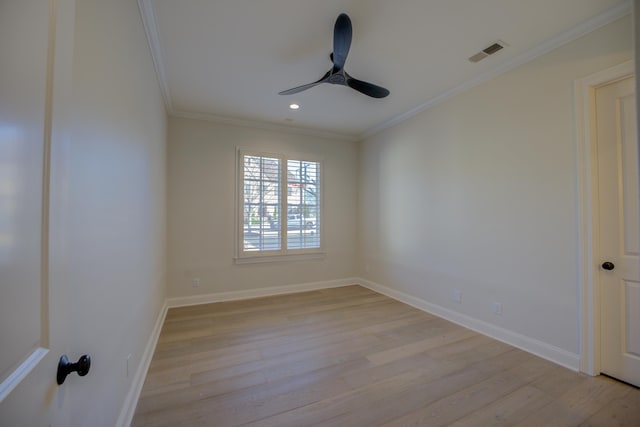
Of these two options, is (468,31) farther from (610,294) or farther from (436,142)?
(610,294)

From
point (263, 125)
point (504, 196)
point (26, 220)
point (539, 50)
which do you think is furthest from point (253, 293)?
point (539, 50)

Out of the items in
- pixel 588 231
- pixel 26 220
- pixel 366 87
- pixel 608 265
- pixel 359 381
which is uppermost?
pixel 366 87

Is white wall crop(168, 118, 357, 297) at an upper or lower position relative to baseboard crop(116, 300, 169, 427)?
upper

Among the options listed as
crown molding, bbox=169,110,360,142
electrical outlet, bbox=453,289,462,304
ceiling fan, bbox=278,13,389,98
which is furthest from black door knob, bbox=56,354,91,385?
crown molding, bbox=169,110,360,142

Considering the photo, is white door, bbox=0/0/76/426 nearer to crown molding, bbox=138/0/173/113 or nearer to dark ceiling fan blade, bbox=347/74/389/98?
crown molding, bbox=138/0/173/113

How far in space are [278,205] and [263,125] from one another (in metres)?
1.30

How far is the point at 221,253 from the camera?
13.1 ft

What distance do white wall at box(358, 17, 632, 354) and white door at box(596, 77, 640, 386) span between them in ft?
0.55

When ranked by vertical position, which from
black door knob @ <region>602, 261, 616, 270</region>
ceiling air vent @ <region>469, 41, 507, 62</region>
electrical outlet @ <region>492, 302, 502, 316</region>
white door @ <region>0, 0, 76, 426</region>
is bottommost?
electrical outlet @ <region>492, 302, 502, 316</region>

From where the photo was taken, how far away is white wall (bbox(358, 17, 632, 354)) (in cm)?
224

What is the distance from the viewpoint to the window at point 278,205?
416 cm

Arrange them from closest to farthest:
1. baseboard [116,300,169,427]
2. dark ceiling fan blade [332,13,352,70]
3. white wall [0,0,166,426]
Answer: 1. white wall [0,0,166,426]
2. baseboard [116,300,169,427]
3. dark ceiling fan blade [332,13,352,70]

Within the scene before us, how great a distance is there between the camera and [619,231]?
2.04m

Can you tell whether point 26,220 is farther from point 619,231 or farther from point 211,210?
point 211,210
